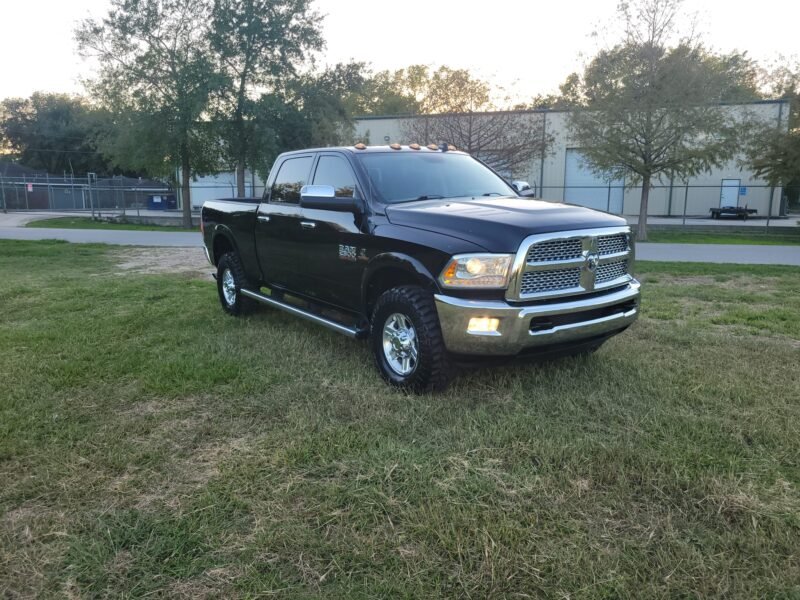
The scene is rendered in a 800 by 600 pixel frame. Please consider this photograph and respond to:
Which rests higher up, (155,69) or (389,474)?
(155,69)

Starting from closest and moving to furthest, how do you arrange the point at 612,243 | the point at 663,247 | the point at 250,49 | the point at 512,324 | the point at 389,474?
the point at 389,474
the point at 512,324
the point at 612,243
the point at 663,247
the point at 250,49

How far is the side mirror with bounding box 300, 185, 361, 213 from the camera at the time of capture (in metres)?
5.05

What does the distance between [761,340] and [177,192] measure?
42.0 m

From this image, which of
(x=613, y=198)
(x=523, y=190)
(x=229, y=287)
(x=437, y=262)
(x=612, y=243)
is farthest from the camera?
(x=613, y=198)

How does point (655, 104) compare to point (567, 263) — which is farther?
point (655, 104)

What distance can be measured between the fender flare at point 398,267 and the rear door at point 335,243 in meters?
0.09

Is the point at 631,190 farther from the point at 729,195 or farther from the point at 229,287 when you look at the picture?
the point at 229,287

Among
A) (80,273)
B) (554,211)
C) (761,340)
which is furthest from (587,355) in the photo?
(80,273)

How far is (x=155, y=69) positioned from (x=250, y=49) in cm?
364

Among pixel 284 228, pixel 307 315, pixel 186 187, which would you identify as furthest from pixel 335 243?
pixel 186 187

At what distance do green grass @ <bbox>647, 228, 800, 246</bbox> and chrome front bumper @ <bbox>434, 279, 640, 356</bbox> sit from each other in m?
16.2

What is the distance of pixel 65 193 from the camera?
3916 cm

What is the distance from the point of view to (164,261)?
1381 centimetres

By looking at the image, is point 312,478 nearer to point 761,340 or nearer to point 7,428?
point 7,428
